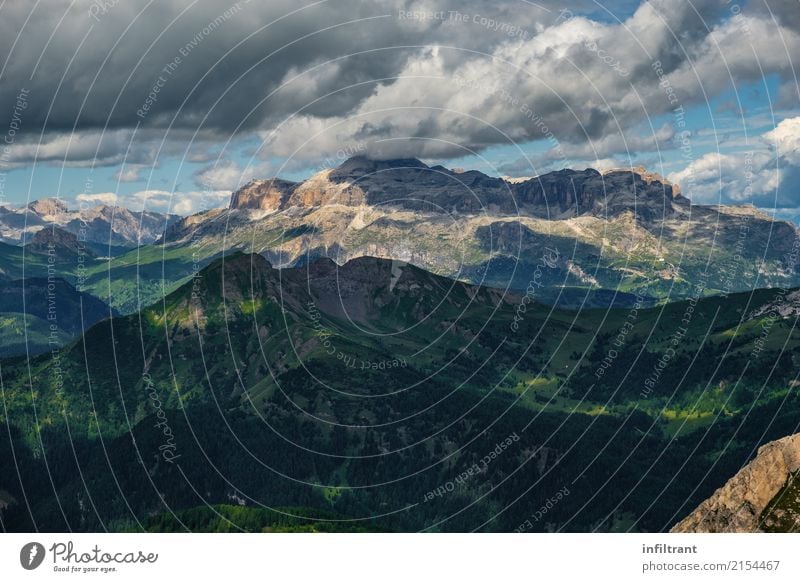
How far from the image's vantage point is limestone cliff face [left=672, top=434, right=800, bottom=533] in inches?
7392

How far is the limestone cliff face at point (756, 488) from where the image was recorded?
188 metres

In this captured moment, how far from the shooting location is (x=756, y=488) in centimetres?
18925
